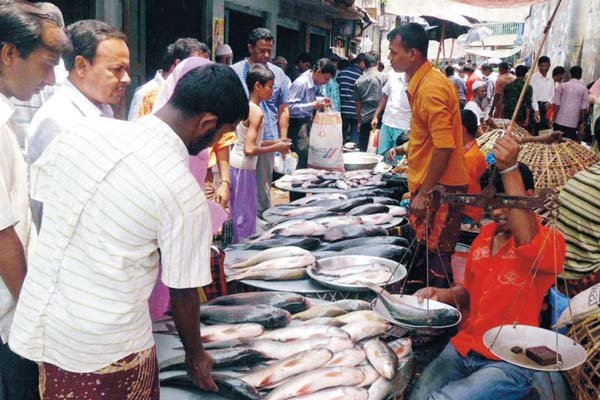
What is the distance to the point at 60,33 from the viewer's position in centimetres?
214

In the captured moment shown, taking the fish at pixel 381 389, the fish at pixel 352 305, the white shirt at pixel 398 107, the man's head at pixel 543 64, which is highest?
the man's head at pixel 543 64

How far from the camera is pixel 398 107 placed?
788 centimetres

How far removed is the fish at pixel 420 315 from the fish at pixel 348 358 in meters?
0.24

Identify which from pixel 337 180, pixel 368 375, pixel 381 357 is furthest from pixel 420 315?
pixel 337 180

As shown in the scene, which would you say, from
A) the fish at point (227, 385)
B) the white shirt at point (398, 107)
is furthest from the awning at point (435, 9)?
the fish at point (227, 385)

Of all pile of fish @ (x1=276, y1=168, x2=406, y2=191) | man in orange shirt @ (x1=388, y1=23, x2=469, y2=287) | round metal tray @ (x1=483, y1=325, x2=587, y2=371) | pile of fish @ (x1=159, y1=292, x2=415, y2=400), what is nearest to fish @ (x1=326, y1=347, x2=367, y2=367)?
pile of fish @ (x1=159, y1=292, x2=415, y2=400)

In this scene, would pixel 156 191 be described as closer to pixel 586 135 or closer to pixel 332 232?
pixel 332 232

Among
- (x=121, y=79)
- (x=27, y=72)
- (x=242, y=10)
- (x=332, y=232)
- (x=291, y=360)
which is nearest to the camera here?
(x=27, y=72)

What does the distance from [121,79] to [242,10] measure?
8291 millimetres

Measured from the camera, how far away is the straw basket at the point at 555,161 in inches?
194

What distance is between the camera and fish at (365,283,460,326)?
8.34 ft

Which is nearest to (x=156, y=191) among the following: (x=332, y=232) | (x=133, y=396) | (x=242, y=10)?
(x=133, y=396)

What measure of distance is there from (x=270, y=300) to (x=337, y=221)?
1.56 metres

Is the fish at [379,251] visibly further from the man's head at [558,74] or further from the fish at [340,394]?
the man's head at [558,74]
